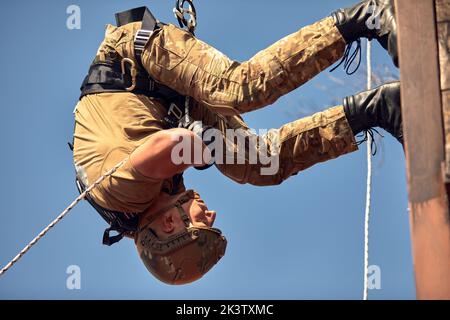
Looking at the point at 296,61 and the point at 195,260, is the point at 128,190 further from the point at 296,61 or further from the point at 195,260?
the point at 296,61

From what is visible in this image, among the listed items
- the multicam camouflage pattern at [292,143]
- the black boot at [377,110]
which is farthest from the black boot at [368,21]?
the multicam camouflage pattern at [292,143]

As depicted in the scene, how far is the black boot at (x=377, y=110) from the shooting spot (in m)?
5.79

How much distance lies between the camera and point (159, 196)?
650 centimetres

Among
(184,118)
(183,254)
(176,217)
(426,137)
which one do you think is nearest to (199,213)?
(176,217)

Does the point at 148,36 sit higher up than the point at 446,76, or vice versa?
the point at 148,36

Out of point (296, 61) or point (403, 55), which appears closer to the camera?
point (403, 55)

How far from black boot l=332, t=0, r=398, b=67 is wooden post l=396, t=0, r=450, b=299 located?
892 mm

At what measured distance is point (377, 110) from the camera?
5926 millimetres

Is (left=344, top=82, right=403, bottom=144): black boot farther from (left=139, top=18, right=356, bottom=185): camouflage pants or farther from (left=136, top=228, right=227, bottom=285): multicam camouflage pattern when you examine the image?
(left=136, top=228, right=227, bottom=285): multicam camouflage pattern

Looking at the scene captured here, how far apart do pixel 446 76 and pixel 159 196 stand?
258 centimetres
